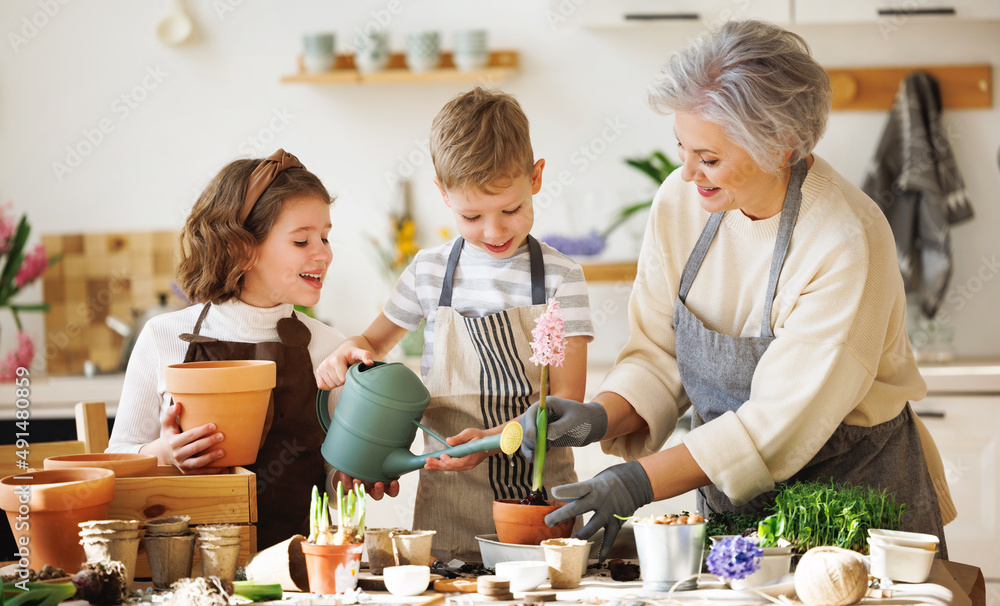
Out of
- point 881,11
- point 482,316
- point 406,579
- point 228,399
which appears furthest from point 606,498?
point 881,11

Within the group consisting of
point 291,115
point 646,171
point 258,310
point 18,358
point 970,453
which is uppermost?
point 291,115

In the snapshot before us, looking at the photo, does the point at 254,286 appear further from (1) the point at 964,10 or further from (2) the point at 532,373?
(1) the point at 964,10

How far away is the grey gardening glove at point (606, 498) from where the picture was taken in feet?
3.86

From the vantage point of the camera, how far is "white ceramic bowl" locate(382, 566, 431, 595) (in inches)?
40.7

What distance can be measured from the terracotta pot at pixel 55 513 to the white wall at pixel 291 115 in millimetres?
2467

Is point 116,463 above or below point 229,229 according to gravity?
below

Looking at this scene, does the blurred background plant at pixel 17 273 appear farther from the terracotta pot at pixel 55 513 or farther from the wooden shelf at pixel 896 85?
the wooden shelf at pixel 896 85

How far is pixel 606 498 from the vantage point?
1.23 metres

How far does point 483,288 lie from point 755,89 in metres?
0.55

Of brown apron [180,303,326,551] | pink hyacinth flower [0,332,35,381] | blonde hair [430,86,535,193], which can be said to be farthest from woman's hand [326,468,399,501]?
pink hyacinth flower [0,332,35,381]

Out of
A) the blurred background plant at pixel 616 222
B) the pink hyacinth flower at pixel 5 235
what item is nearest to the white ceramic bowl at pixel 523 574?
the blurred background plant at pixel 616 222

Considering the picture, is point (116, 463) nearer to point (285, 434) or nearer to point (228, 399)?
point (228, 399)

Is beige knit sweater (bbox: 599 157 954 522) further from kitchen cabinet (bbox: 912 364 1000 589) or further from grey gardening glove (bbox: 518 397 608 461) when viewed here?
kitchen cabinet (bbox: 912 364 1000 589)

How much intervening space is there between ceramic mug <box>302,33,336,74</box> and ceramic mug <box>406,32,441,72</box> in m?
0.29
